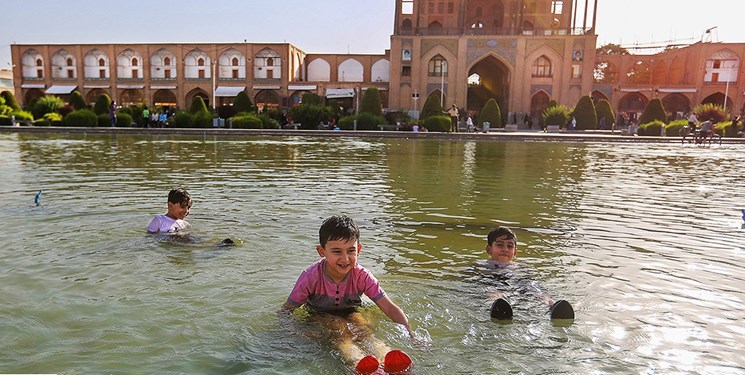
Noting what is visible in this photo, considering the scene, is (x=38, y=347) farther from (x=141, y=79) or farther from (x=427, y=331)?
(x=141, y=79)

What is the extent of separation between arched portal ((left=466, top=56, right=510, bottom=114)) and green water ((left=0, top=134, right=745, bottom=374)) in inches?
1247

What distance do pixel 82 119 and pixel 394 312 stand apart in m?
26.7

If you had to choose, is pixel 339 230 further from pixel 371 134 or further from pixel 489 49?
pixel 489 49

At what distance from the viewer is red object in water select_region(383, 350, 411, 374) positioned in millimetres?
2414

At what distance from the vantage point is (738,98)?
39625mm

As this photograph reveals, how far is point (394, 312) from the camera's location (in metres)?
3.01

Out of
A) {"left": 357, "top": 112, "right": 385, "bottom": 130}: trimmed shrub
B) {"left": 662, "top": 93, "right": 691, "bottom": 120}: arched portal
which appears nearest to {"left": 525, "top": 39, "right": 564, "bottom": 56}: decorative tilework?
{"left": 662, "top": 93, "right": 691, "bottom": 120}: arched portal

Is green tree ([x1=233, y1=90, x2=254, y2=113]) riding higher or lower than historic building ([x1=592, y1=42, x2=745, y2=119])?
lower

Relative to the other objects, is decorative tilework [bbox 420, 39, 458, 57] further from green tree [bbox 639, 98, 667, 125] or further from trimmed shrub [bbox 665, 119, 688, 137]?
trimmed shrub [bbox 665, 119, 688, 137]

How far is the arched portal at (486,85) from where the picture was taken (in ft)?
131

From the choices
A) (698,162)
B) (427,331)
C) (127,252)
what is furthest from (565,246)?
(698,162)

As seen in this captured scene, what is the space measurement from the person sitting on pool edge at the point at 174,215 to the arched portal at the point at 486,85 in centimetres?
3635

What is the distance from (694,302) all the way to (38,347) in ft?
12.7

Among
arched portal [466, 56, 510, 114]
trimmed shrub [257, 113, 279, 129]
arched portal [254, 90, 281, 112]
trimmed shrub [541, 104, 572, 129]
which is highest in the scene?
Result: arched portal [466, 56, 510, 114]
